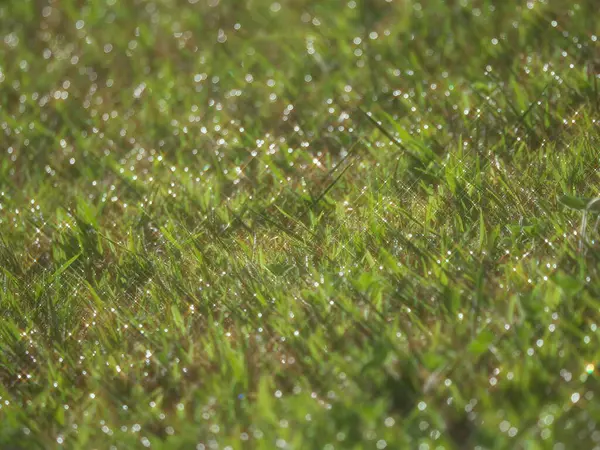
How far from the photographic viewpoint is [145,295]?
2.77 metres

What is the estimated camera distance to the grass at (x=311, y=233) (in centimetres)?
213

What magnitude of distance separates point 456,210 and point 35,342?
4.25 ft

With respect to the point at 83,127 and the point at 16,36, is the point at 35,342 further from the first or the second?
the point at 16,36

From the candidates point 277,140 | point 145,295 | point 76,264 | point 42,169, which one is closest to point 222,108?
point 277,140

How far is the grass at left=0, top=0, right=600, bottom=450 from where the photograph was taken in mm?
2127

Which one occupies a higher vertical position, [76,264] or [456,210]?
[456,210]

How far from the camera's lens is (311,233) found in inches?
114

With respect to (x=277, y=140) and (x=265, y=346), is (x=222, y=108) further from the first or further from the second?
(x=265, y=346)

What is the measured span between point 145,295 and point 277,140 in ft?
3.56

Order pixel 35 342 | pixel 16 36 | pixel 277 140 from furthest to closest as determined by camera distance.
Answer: pixel 16 36
pixel 277 140
pixel 35 342

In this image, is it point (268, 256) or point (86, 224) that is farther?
point (86, 224)

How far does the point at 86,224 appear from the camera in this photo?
324cm

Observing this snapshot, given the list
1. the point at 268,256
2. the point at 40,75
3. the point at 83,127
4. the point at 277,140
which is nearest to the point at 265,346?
the point at 268,256

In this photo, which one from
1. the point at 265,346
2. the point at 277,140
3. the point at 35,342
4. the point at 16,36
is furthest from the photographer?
the point at 16,36
